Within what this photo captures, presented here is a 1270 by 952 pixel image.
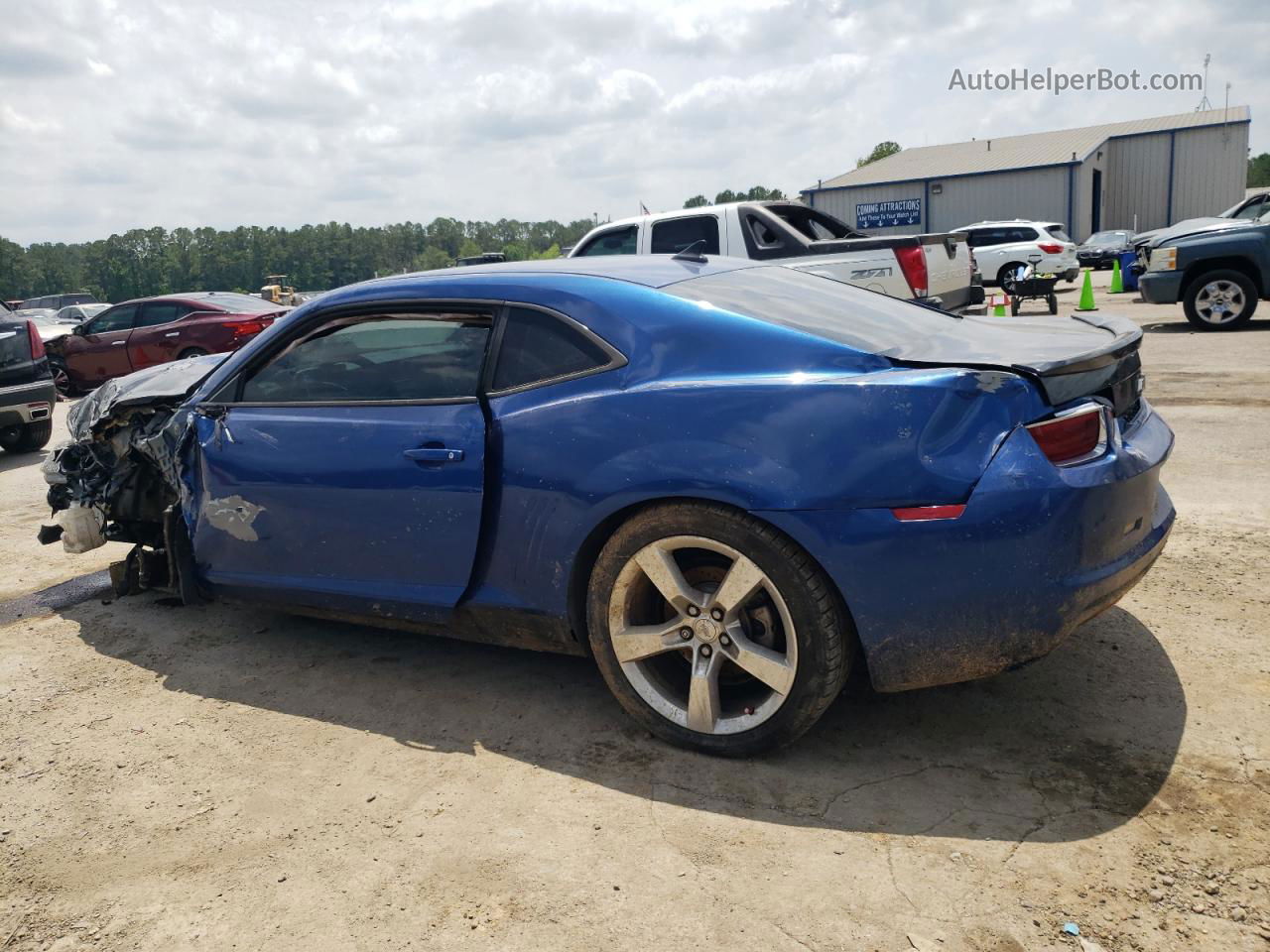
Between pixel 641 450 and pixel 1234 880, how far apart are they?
1.80 meters

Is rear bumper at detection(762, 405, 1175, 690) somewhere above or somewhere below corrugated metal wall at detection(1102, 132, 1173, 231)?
below

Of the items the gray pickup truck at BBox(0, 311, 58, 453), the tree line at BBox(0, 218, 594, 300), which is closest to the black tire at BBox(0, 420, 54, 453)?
the gray pickup truck at BBox(0, 311, 58, 453)

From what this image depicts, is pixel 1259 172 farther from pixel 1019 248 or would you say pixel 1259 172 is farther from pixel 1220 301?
pixel 1220 301

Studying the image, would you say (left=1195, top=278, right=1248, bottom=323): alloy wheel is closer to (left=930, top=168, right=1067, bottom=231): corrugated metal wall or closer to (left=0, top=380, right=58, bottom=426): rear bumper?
(left=0, top=380, right=58, bottom=426): rear bumper

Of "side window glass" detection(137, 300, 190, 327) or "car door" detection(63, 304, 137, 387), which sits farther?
"car door" detection(63, 304, 137, 387)

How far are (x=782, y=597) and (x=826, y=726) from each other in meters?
0.64

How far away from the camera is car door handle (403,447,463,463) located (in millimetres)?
3297

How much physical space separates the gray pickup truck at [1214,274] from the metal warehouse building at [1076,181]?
27.6 meters

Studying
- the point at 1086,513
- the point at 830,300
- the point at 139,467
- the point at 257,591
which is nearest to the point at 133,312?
the point at 139,467

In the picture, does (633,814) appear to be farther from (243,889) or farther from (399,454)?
(399,454)

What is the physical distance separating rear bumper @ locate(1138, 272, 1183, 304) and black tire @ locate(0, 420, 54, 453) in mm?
12518

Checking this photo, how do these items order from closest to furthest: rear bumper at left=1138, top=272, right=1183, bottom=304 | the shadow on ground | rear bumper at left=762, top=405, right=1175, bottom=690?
1. rear bumper at left=762, top=405, right=1175, bottom=690
2. the shadow on ground
3. rear bumper at left=1138, top=272, right=1183, bottom=304

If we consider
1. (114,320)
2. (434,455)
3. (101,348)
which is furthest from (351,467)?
(114,320)

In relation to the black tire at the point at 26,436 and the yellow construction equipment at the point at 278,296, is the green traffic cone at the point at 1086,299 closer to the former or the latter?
the yellow construction equipment at the point at 278,296
